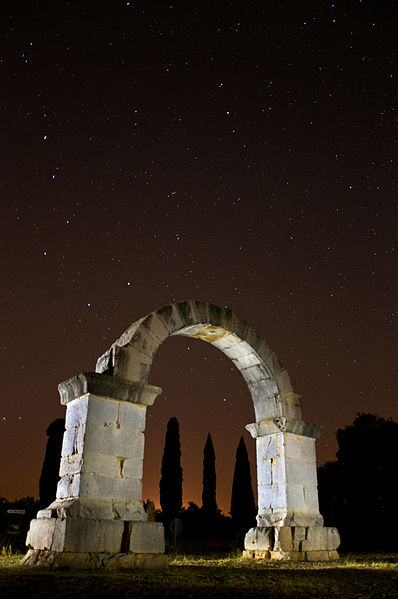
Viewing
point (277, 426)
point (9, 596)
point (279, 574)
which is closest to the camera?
point (9, 596)

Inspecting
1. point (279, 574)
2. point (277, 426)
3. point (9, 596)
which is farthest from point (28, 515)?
point (9, 596)

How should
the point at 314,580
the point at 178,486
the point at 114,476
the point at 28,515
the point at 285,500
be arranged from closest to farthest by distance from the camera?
the point at 314,580, the point at 114,476, the point at 285,500, the point at 28,515, the point at 178,486

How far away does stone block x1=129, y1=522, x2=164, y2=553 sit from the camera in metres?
6.59

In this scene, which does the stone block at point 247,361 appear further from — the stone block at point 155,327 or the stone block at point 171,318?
the stone block at point 155,327

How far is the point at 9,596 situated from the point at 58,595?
1.28ft

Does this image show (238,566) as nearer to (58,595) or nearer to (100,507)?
(100,507)

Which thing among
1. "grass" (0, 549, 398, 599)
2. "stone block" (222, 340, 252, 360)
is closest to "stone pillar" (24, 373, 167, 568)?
"grass" (0, 549, 398, 599)

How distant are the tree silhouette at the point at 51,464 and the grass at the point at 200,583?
17500mm

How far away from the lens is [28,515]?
22219 mm

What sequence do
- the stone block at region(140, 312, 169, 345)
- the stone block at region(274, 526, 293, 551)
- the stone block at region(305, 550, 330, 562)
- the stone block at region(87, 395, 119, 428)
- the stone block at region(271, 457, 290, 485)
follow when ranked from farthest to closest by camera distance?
the stone block at region(271, 457, 290, 485) < the stone block at region(305, 550, 330, 562) < the stone block at region(274, 526, 293, 551) < the stone block at region(140, 312, 169, 345) < the stone block at region(87, 395, 119, 428)

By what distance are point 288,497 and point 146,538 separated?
10.7 ft

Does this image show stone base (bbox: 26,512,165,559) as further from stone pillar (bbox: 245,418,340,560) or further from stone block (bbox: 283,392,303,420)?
stone block (bbox: 283,392,303,420)

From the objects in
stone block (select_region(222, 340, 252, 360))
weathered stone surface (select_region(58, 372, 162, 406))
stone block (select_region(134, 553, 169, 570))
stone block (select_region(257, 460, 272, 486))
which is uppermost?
stone block (select_region(222, 340, 252, 360))

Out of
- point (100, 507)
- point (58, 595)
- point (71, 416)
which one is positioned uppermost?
point (71, 416)
